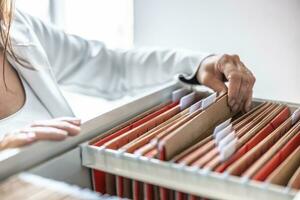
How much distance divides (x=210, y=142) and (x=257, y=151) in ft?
0.25

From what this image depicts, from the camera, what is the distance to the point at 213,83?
1028 millimetres

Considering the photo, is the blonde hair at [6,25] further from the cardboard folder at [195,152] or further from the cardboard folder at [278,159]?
the cardboard folder at [278,159]

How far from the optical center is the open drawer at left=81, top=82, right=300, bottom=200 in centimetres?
60

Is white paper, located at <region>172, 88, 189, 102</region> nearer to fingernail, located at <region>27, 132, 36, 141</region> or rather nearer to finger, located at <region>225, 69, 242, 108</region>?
finger, located at <region>225, 69, 242, 108</region>

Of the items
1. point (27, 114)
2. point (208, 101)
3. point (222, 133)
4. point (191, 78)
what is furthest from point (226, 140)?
point (27, 114)

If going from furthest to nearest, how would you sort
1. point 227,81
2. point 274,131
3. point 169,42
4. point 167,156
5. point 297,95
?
point 169,42
point 297,95
point 227,81
point 274,131
point 167,156

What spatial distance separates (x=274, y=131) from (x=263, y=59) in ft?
2.39

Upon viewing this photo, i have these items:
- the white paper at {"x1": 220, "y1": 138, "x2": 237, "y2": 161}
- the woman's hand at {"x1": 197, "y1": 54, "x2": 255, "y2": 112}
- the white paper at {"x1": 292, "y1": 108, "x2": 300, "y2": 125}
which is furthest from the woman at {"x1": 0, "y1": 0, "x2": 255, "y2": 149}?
the white paper at {"x1": 220, "y1": 138, "x2": 237, "y2": 161}

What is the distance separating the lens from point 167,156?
2.28 feet

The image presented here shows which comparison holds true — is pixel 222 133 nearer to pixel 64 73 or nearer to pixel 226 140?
pixel 226 140

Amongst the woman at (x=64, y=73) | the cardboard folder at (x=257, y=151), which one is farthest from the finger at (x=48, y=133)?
the cardboard folder at (x=257, y=151)

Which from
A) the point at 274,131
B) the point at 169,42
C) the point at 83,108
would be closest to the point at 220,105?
the point at 274,131

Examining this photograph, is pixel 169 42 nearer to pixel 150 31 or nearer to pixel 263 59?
Result: pixel 150 31

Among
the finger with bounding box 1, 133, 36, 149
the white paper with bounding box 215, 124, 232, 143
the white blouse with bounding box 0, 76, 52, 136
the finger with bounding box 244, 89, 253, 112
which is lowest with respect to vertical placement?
the white blouse with bounding box 0, 76, 52, 136
